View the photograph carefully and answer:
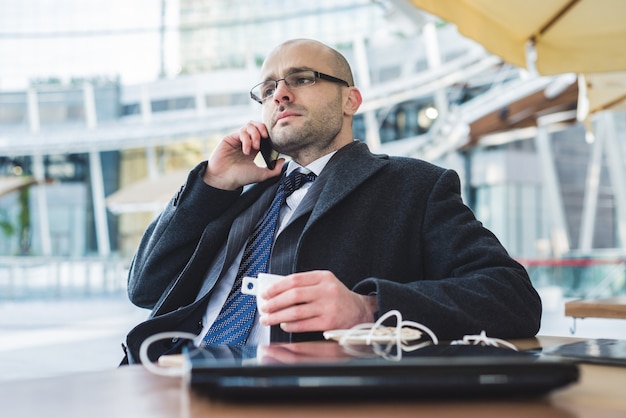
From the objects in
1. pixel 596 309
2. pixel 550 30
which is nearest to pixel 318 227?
pixel 596 309

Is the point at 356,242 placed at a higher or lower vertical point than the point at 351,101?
lower

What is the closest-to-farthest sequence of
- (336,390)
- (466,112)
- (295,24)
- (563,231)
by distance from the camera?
1. (336,390)
2. (466,112)
3. (563,231)
4. (295,24)

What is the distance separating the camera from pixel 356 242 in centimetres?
173

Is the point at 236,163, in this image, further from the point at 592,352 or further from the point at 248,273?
the point at 592,352

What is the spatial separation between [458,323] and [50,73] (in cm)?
2452

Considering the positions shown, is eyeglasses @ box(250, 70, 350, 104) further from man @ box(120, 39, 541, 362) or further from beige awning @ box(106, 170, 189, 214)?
beige awning @ box(106, 170, 189, 214)

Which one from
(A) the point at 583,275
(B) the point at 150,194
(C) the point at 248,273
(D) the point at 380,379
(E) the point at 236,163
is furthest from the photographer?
(B) the point at 150,194

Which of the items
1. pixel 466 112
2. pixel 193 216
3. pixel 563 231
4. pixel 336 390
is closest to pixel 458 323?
pixel 336 390

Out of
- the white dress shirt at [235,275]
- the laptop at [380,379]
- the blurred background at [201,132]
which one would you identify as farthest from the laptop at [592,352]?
the blurred background at [201,132]

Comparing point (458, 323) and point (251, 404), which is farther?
point (458, 323)

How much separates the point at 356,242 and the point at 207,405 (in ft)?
3.65

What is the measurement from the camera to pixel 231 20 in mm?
23547

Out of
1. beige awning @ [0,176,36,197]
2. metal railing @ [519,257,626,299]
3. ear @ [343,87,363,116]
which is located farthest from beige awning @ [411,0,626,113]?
beige awning @ [0,176,36,197]

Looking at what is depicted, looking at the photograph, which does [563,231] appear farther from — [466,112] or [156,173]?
[156,173]
